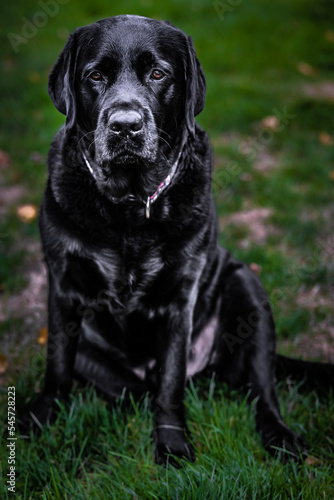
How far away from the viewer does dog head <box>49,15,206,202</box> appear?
197cm

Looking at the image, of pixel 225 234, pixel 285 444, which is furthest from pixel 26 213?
pixel 285 444

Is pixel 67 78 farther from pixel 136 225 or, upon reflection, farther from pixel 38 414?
pixel 38 414

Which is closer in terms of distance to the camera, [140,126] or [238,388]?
[140,126]

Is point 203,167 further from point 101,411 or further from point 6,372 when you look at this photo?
point 6,372

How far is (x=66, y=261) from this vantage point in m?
2.12

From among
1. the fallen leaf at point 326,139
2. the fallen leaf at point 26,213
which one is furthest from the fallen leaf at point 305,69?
the fallen leaf at point 26,213

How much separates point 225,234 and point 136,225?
174cm

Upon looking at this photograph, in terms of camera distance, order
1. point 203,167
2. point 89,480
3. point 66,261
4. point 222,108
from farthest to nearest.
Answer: point 222,108 < point 203,167 < point 66,261 < point 89,480

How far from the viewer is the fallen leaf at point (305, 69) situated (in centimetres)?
725

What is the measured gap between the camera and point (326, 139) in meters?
5.07

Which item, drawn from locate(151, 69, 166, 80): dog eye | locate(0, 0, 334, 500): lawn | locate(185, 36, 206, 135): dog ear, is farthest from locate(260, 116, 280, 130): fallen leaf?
locate(151, 69, 166, 80): dog eye

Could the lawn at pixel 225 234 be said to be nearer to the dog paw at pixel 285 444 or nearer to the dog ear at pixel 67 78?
the dog paw at pixel 285 444

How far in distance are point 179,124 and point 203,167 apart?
8.7 inches

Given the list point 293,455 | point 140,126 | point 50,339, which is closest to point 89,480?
point 50,339
